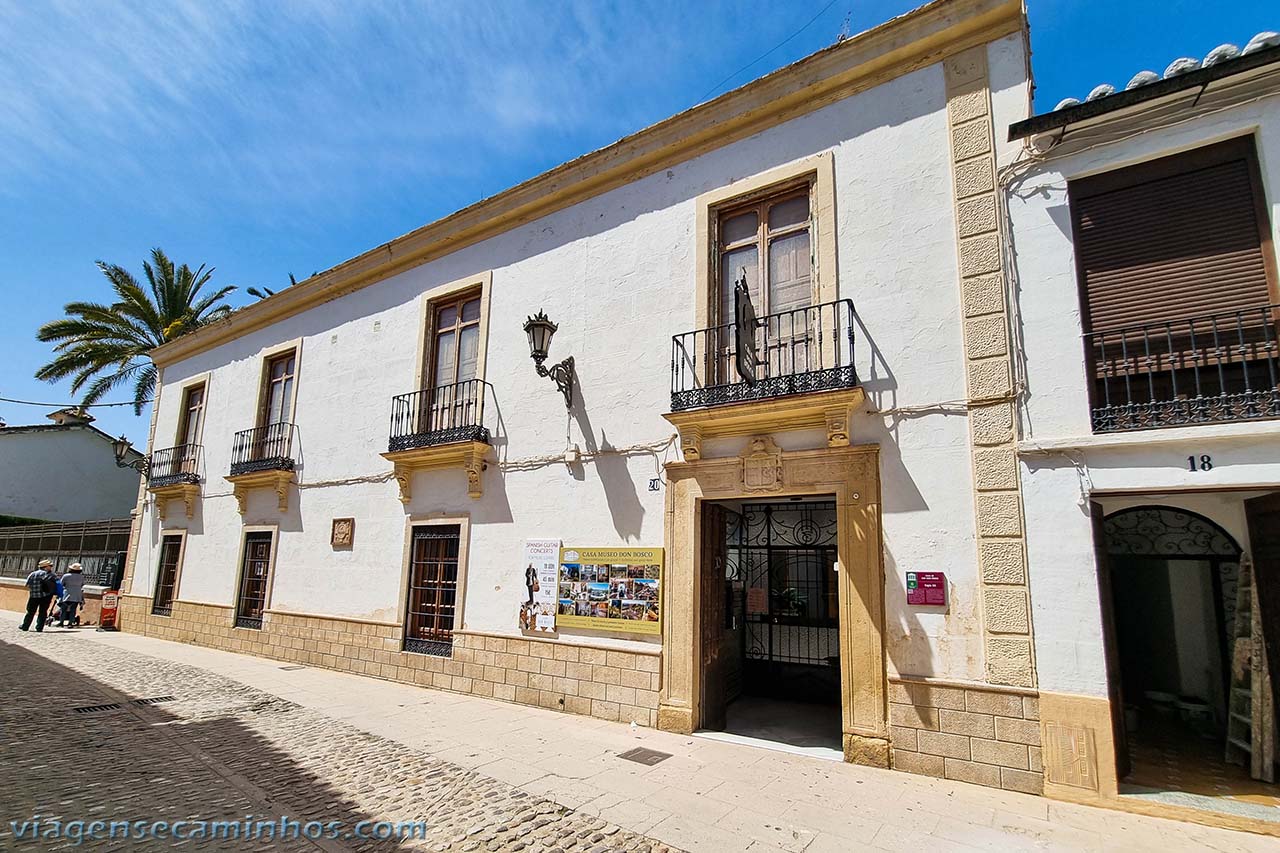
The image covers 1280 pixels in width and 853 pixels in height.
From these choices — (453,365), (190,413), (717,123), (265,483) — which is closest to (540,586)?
(453,365)

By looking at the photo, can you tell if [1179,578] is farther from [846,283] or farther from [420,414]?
[420,414]

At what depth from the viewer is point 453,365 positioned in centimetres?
974

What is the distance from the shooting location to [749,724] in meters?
6.87

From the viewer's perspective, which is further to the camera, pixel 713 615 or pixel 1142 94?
pixel 713 615

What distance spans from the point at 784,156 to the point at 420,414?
6.45 meters

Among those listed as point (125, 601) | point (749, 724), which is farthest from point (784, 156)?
point (125, 601)

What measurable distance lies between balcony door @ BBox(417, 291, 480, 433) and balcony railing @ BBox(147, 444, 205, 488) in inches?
302

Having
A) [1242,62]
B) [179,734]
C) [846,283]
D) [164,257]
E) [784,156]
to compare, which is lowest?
[179,734]

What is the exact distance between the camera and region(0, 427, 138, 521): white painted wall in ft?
78.5

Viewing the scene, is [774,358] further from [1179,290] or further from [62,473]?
[62,473]

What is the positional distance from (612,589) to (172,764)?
4312 millimetres

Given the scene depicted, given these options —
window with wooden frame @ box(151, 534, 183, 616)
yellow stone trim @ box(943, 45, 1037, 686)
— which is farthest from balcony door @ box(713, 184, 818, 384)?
window with wooden frame @ box(151, 534, 183, 616)

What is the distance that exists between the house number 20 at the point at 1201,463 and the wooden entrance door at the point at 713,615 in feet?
13.6

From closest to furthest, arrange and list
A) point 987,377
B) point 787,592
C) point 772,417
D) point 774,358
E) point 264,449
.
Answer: point 987,377, point 772,417, point 774,358, point 787,592, point 264,449
